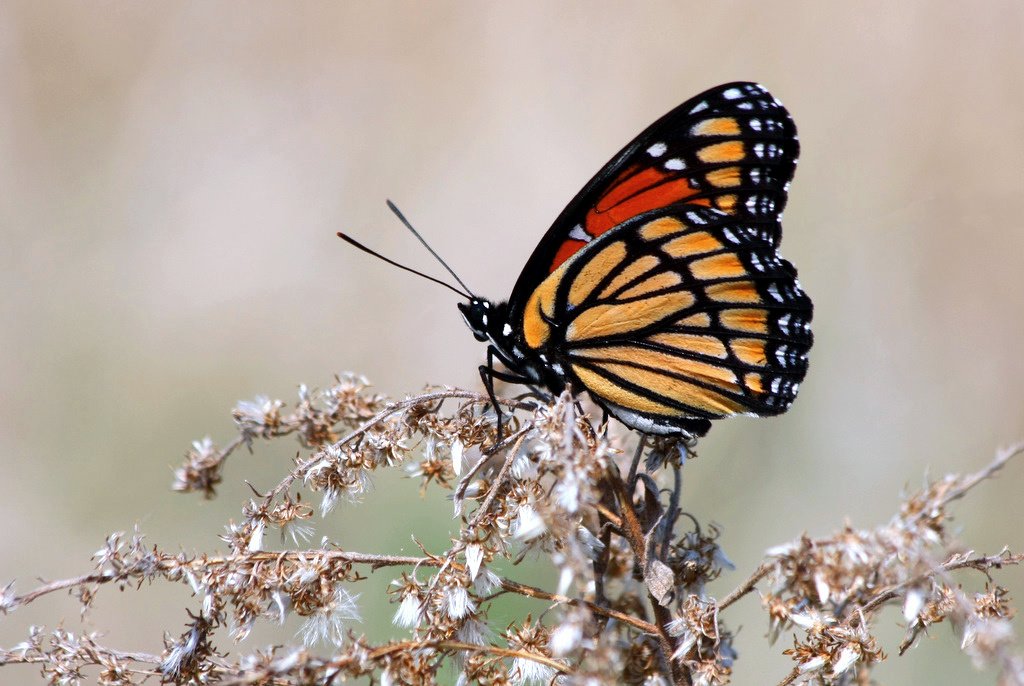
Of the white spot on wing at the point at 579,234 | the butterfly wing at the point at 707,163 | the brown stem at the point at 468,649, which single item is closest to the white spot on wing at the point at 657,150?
the butterfly wing at the point at 707,163

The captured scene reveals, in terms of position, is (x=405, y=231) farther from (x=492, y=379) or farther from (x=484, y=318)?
(x=492, y=379)

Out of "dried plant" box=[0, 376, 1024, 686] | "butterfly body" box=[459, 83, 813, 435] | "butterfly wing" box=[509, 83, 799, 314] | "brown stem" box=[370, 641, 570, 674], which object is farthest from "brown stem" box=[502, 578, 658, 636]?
"butterfly wing" box=[509, 83, 799, 314]

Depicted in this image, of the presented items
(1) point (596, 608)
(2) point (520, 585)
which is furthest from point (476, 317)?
(1) point (596, 608)

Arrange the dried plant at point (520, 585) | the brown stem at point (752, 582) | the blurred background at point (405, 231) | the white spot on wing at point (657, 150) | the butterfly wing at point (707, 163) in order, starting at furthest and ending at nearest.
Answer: the blurred background at point (405, 231)
the white spot on wing at point (657, 150)
the butterfly wing at point (707, 163)
the brown stem at point (752, 582)
the dried plant at point (520, 585)

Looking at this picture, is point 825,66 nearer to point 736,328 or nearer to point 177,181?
point 736,328

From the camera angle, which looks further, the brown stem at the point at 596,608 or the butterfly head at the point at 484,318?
the butterfly head at the point at 484,318

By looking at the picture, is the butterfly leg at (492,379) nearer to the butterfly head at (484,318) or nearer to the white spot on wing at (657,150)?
the butterfly head at (484,318)

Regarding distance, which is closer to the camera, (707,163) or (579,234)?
(707,163)

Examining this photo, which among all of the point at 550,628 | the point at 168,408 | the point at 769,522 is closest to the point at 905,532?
the point at 550,628
